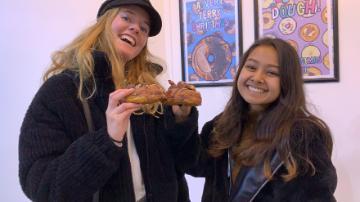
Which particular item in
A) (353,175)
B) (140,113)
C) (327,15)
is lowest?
(353,175)

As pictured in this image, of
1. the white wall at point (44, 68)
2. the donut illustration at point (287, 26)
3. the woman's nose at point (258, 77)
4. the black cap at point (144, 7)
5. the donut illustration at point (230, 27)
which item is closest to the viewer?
the black cap at point (144, 7)

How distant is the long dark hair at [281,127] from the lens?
1213 millimetres

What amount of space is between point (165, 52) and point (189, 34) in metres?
0.23

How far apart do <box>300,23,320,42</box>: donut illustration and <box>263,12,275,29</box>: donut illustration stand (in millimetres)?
177

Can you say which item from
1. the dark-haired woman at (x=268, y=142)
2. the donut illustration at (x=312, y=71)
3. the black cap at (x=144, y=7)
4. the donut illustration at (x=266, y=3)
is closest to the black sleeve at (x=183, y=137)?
the dark-haired woman at (x=268, y=142)

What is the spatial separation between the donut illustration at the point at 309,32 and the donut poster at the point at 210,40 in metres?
0.38

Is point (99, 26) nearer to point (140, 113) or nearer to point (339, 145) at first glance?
point (140, 113)

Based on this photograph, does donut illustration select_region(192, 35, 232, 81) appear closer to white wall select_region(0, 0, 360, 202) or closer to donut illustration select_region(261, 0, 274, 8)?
donut illustration select_region(261, 0, 274, 8)

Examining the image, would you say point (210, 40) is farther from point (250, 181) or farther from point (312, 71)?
point (250, 181)

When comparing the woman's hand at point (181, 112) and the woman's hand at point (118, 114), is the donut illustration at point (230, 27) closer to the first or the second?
the woman's hand at point (181, 112)

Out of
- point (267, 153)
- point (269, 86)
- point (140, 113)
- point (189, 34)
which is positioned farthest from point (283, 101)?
point (189, 34)

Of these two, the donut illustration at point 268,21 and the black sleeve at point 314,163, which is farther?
the donut illustration at point 268,21

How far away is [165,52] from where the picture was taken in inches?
100

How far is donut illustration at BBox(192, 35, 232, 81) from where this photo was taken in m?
2.33
